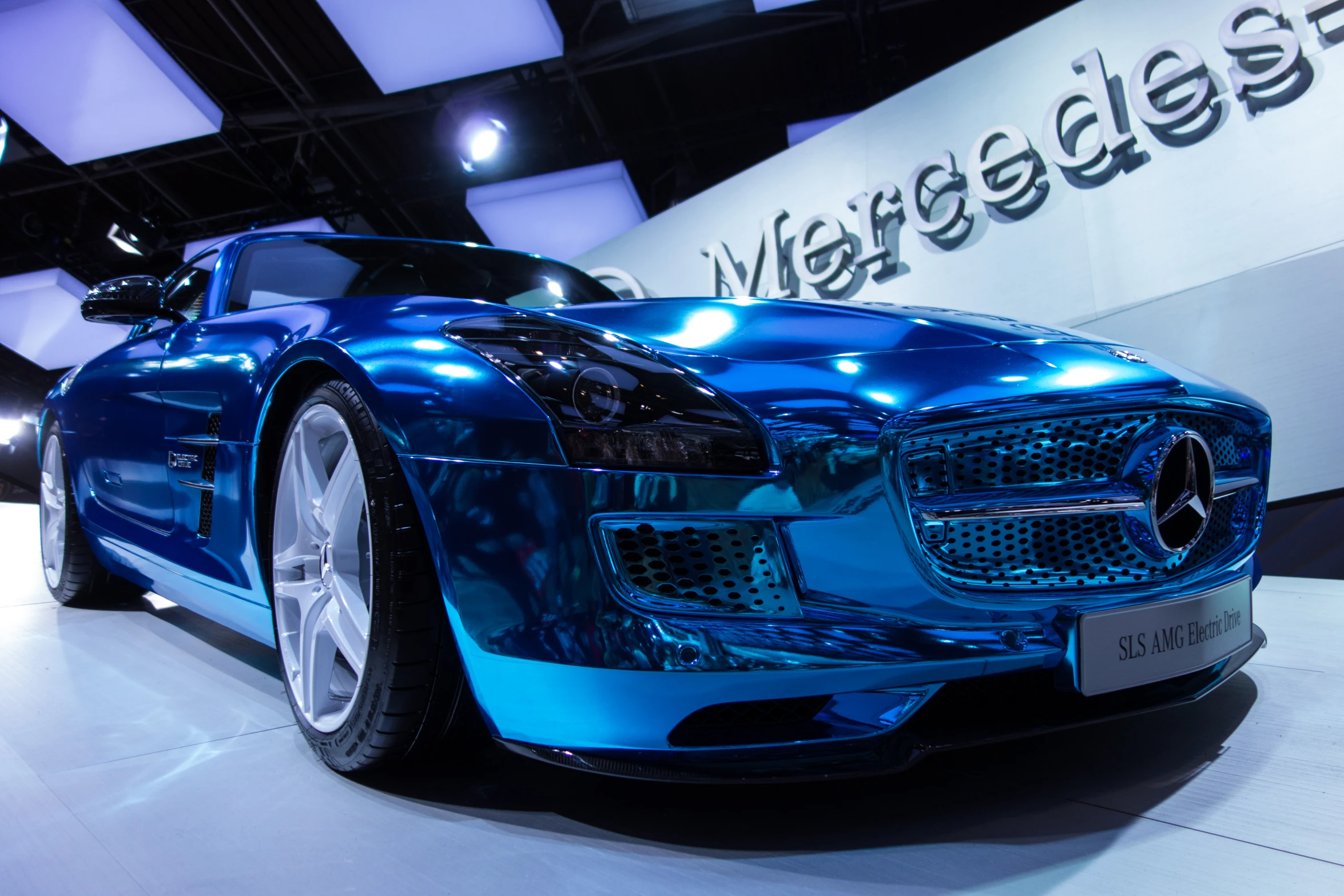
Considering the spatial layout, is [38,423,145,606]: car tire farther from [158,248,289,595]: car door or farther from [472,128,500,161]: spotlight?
[472,128,500,161]: spotlight

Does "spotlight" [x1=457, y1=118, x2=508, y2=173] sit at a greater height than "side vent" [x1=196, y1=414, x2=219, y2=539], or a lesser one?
greater

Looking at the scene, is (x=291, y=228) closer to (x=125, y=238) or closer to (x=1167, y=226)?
(x=125, y=238)

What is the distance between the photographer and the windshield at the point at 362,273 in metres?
2.22

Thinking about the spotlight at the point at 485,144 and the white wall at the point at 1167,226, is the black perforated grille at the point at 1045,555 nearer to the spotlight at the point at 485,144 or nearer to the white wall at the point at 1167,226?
the white wall at the point at 1167,226

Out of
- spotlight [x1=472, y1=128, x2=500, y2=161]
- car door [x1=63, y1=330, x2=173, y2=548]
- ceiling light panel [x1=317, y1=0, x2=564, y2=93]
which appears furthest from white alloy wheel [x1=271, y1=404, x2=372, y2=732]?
spotlight [x1=472, y1=128, x2=500, y2=161]

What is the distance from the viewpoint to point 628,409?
1121 millimetres

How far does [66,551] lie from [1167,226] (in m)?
4.30

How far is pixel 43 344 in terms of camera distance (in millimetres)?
12102

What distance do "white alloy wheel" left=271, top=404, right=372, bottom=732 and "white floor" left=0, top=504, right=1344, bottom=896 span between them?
0.13 meters

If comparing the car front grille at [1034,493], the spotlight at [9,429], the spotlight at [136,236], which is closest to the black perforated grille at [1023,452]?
the car front grille at [1034,493]

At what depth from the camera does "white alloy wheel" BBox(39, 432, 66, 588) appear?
9.38ft

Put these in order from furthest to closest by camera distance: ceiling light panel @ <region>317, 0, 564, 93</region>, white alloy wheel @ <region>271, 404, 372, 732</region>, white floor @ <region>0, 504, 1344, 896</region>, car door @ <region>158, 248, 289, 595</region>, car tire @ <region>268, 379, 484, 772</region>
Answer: ceiling light panel @ <region>317, 0, 564, 93</region> < car door @ <region>158, 248, 289, 595</region> < white alloy wheel @ <region>271, 404, 372, 732</region> < car tire @ <region>268, 379, 484, 772</region> < white floor @ <region>0, 504, 1344, 896</region>

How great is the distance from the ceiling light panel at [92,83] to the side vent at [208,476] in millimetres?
5870

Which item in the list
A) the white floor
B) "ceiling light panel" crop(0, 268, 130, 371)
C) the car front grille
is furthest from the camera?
"ceiling light panel" crop(0, 268, 130, 371)
